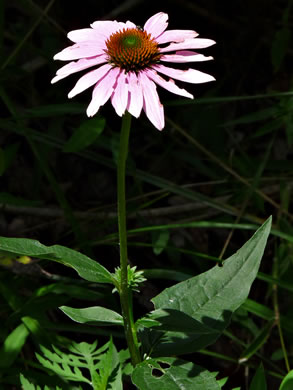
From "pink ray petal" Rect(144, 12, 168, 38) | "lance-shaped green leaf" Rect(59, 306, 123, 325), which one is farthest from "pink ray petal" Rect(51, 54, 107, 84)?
"lance-shaped green leaf" Rect(59, 306, 123, 325)

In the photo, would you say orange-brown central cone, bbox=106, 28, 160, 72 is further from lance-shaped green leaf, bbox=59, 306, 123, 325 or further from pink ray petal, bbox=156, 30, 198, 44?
lance-shaped green leaf, bbox=59, 306, 123, 325

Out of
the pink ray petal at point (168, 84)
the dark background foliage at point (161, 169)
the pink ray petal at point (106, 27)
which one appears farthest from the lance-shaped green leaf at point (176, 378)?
the pink ray petal at point (106, 27)

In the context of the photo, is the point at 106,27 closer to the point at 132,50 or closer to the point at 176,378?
the point at 132,50

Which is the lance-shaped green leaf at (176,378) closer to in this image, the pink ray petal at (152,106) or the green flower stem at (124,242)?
the green flower stem at (124,242)

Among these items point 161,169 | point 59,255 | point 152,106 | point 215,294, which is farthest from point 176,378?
point 161,169

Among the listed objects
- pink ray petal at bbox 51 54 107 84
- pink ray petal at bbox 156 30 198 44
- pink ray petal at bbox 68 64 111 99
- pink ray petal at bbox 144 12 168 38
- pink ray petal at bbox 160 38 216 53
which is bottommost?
pink ray petal at bbox 68 64 111 99
